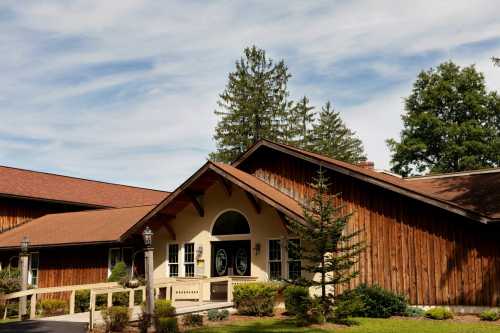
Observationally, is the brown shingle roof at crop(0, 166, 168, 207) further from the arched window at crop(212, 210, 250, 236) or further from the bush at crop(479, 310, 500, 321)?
the bush at crop(479, 310, 500, 321)

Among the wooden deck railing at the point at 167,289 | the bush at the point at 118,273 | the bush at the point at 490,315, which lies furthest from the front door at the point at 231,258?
the bush at the point at 490,315

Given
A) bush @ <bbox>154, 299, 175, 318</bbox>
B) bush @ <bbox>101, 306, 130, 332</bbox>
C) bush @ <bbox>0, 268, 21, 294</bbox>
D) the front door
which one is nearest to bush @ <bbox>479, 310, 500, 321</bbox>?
bush @ <bbox>154, 299, 175, 318</bbox>

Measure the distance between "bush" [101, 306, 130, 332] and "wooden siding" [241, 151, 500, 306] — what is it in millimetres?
8116

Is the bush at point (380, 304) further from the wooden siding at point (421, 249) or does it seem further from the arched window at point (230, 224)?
the arched window at point (230, 224)

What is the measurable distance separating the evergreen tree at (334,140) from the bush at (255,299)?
4427 centimetres

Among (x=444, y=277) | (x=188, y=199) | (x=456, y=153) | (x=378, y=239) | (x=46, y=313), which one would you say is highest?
(x=456, y=153)

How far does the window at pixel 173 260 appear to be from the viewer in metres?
24.2

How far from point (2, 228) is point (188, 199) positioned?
1435 cm

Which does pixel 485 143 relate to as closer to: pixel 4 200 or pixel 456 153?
pixel 456 153

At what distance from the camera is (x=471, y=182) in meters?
20.9

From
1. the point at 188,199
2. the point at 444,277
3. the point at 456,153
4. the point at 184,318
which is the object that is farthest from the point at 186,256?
the point at 456,153

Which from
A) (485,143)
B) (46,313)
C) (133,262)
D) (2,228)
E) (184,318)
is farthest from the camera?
(485,143)

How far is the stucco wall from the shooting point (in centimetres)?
2164

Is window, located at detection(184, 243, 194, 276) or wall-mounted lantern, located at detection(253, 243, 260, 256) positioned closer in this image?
wall-mounted lantern, located at detection(253, 243, 260, 256)
